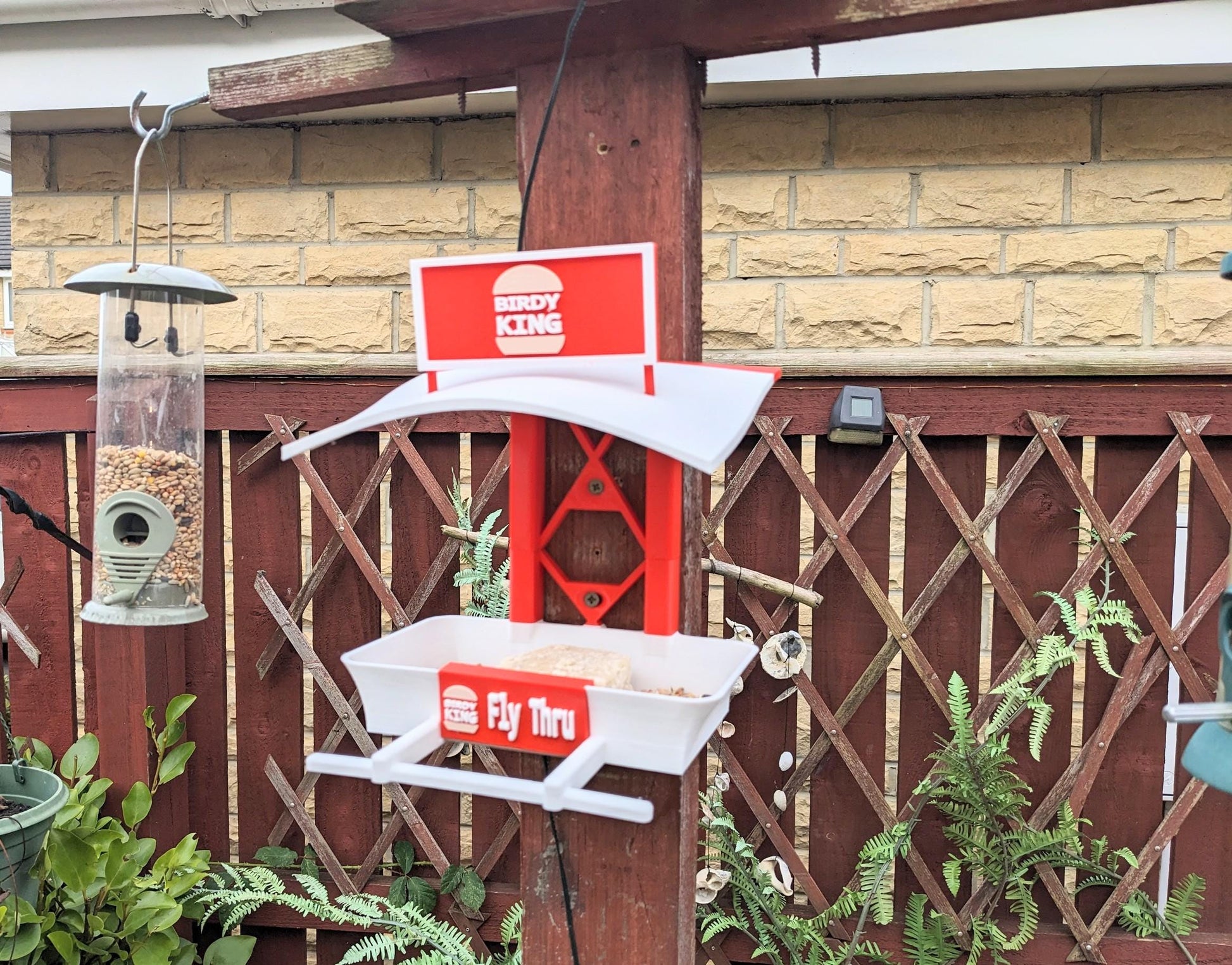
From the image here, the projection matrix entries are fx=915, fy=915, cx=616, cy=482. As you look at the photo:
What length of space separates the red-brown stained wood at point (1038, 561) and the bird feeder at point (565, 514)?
4.31 feet

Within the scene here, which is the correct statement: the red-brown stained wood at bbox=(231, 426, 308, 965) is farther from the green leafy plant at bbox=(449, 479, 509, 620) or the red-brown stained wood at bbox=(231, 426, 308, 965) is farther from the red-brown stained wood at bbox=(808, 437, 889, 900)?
the red-brown stained wood at bbox=(808, 437, 889, 900)

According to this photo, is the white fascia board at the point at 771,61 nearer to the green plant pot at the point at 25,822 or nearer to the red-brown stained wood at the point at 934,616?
the red-brown stained wood at the point at 934,616

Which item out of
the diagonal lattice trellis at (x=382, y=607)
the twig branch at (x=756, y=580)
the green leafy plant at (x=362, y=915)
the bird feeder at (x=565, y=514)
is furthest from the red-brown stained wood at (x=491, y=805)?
the bird feeder at (x=565, y=514)

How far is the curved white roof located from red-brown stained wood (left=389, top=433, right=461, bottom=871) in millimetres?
1270

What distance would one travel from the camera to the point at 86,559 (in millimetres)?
2250

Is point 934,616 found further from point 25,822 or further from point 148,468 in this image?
point 25,822

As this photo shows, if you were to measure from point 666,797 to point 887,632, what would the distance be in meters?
1.21

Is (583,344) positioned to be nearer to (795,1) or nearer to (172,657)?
(795,1)

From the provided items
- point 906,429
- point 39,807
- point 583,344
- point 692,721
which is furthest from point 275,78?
point 39,807

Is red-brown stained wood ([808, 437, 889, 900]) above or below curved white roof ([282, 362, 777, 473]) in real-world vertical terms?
below

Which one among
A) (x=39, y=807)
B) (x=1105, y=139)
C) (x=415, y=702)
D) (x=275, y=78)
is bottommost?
(x=39, y=807)

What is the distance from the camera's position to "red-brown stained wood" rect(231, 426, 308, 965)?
235 cm

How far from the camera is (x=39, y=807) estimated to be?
1929 millimetres

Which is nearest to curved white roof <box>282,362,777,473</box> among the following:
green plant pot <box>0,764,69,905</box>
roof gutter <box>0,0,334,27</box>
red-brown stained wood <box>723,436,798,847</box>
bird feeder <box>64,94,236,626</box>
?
bird feeder <box>64,94,236,626</box>
